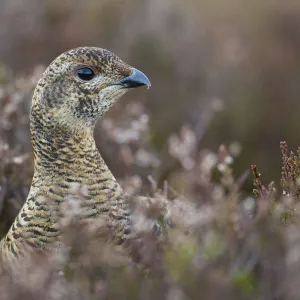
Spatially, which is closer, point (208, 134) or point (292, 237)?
point (292, 237)

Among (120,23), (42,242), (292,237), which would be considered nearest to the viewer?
(292,237)

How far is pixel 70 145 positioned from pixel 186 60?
752 centimetres

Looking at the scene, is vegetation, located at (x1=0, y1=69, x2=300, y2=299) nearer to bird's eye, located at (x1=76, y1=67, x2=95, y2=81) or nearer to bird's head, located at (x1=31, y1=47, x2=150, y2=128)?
bird's head, located at (x1=31, y1=47, x2=150, y2=128)

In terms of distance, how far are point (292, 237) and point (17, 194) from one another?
106 inches

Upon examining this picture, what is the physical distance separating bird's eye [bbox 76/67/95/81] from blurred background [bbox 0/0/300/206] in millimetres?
5300

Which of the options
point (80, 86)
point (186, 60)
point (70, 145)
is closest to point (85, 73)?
point (80, 86)

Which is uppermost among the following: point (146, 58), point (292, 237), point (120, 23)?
point (120, 23)

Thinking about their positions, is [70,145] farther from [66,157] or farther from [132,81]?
[132,81]

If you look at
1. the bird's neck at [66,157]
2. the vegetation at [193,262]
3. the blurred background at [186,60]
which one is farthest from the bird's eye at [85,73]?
the blurred background at [186,60]

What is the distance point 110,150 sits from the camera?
19.2 ft

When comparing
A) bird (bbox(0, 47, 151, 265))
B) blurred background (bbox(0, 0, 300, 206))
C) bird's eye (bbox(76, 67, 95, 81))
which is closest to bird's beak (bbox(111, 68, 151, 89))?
bird (bbox(0, 47, 151, 265))

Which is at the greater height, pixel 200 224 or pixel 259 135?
pixel 259 135

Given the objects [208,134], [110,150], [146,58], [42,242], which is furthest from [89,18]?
[42,242]

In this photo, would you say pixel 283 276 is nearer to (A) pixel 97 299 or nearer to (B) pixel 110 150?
(A) pixel 97 299
